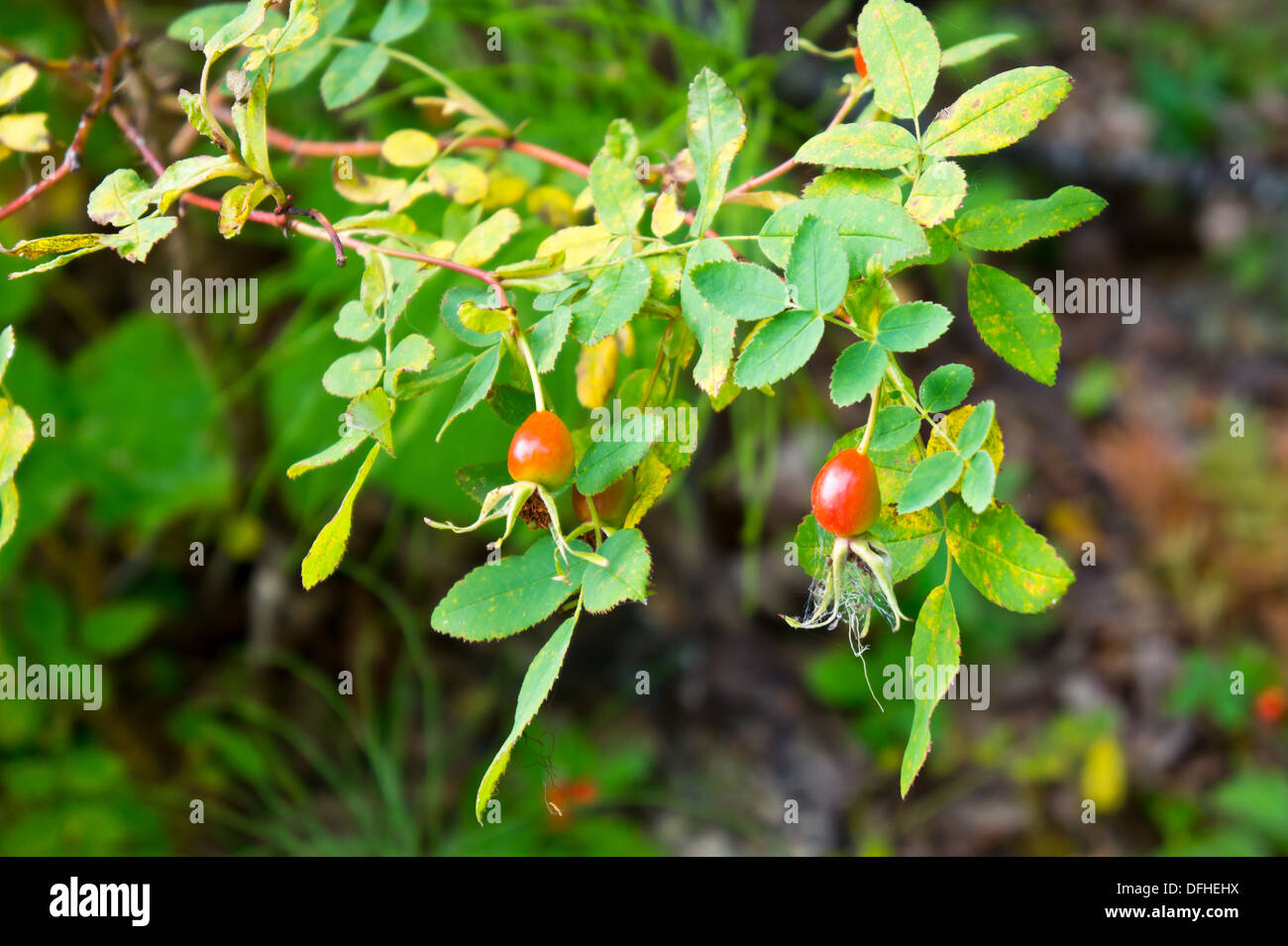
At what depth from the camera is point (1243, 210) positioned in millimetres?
2111

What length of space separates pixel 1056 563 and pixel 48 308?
4.88 ft

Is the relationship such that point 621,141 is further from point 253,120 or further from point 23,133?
point 23,133

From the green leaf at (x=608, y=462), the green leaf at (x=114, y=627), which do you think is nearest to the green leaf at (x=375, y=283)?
the green leaf at (x=608, y=462)

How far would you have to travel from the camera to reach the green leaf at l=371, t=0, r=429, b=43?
0.57 meters

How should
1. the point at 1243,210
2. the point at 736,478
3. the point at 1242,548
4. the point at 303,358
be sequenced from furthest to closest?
the point at 1243,210
the point at 1242,548
the point at 736,478
the point at 303,358

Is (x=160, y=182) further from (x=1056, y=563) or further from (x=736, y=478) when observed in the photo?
(x=736, y=478)

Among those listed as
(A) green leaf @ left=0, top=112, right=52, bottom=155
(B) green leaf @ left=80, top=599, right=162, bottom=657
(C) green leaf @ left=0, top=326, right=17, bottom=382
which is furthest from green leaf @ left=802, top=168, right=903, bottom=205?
(B) green leaf @ left=80, top=599, right=162, bottom=657

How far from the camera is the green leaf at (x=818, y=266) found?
1.13 ft

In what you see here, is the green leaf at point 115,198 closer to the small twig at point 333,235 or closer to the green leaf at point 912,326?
the small twig at point 333,235

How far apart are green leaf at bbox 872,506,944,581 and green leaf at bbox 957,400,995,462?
45 millimetres

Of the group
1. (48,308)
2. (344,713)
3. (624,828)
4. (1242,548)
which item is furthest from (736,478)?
(48,308)

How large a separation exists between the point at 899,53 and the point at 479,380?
0.68 ft

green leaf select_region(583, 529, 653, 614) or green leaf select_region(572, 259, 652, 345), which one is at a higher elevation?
green leaf select_region(572, 259, 652, 345)

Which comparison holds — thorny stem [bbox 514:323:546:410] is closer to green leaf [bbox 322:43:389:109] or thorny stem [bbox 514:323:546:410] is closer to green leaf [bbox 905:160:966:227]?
green leaf [bbox 905:160:966:227]
